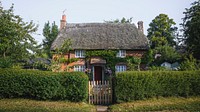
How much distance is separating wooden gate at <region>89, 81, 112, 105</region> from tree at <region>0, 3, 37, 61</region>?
33.7ft

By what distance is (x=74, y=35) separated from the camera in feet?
98.6

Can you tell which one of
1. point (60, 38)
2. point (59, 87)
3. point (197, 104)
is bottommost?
point (197, 104)

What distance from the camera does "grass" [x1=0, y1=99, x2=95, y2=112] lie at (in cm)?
1176

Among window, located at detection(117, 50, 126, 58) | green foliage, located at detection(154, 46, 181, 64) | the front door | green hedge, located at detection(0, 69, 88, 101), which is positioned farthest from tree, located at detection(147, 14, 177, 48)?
green hedge, located at detection(0, 69, 88, 101)

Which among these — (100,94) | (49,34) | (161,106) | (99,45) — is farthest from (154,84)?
(49,34)

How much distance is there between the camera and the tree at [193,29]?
21.5m

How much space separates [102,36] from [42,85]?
18.1m

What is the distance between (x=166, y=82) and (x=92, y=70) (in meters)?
Result: 14.9

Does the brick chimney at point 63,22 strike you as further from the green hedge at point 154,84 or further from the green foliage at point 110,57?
the green hedge at point 154,84

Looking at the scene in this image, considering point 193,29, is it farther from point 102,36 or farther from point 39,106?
point 39,106

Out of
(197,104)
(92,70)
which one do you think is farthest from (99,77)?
(197,104)

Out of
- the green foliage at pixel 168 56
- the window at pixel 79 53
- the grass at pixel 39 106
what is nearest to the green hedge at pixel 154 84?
the grass at pixel 39 106

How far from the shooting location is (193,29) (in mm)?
21750

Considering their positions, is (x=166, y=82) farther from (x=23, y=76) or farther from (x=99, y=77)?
(x=99, y=77)
